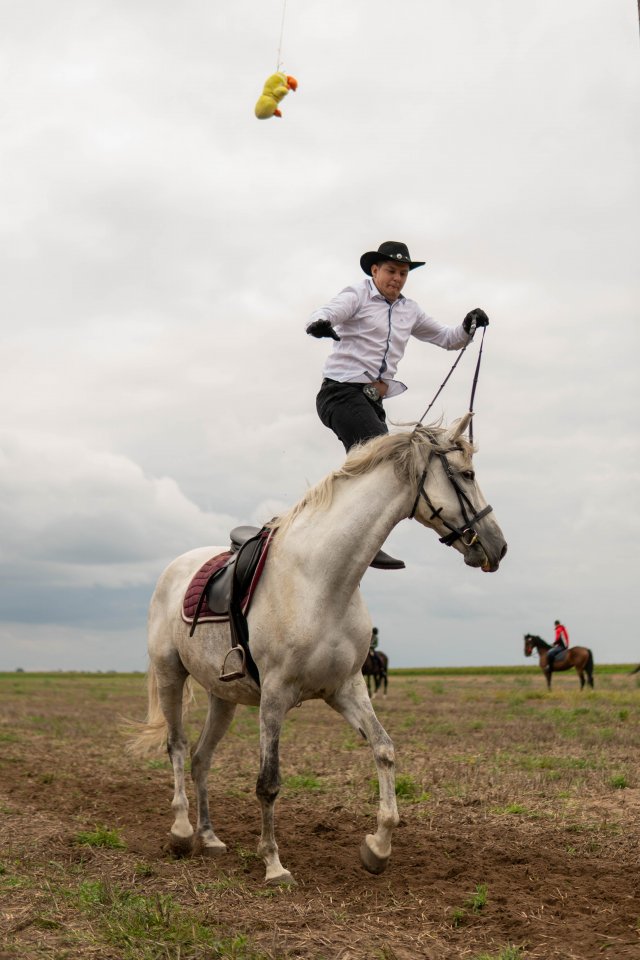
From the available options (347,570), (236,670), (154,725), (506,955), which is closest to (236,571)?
(236,670)

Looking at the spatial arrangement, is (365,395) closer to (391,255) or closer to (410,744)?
(391,255)

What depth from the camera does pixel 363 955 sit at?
492 centimetres

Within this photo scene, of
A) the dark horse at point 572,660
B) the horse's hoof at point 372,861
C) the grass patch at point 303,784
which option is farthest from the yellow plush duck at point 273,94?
the dark horse at point 572,660

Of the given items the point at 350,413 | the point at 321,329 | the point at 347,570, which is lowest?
the point at 347,570

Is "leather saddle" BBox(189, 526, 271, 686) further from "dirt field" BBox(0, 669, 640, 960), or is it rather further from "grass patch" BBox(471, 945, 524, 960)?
"grass patch" BBox(471, 945, 524, 960)

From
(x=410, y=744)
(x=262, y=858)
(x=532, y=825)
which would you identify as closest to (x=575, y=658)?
(x=410, y=744)

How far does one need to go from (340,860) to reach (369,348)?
401 centimetres

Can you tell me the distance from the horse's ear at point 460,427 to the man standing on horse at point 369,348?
96cm

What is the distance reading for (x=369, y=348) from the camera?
7.80 metres

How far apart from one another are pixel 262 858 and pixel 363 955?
247 centimetres

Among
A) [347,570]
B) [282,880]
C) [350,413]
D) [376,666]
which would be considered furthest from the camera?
[376,666]

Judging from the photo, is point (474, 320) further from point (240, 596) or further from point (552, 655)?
point (552, 655)

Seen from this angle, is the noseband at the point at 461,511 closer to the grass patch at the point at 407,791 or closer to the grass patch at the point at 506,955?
the grass patch at the point at 506,955

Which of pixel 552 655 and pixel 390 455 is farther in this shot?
pixel 552 655
